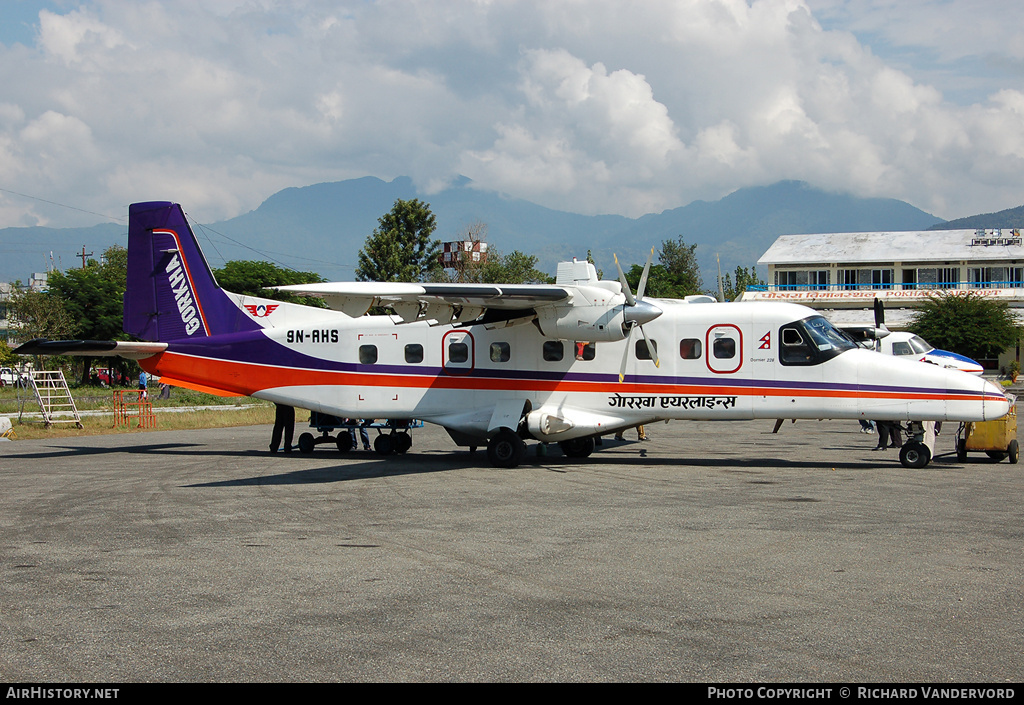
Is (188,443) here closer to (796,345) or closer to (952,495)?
(796,345)

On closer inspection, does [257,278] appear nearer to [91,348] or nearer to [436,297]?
[91,348]

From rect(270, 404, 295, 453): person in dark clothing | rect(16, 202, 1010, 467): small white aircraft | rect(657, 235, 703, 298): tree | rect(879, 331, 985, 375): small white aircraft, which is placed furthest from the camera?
rect(657, 235, 703, 298): tree

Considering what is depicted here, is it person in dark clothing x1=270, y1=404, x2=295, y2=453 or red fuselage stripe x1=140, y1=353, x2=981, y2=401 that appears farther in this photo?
person in dark clothing x1=270, y1=404, x2=295, y2=453

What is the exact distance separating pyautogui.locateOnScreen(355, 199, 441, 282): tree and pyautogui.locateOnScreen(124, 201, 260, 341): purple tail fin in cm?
4782

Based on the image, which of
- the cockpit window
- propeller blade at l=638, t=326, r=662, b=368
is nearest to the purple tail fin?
propeller blade at l=638, t=326, r=662, b=368

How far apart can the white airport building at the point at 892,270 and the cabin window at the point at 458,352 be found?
48.3m

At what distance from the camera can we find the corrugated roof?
68875 mm

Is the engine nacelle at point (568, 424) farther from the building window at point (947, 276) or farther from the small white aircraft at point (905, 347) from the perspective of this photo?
the building window at point (947, 276)

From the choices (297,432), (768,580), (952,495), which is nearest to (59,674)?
(768,580)

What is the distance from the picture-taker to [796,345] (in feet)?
51.5

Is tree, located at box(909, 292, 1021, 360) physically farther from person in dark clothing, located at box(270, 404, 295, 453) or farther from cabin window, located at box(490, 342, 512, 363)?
person in dark clothing, located at box(270, 404, 295, 453)

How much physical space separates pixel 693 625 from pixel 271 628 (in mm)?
2832

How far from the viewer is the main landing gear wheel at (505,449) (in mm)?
15930

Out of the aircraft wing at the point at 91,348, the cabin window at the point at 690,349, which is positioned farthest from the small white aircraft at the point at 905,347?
the aircraft wing at the point at 91,348
